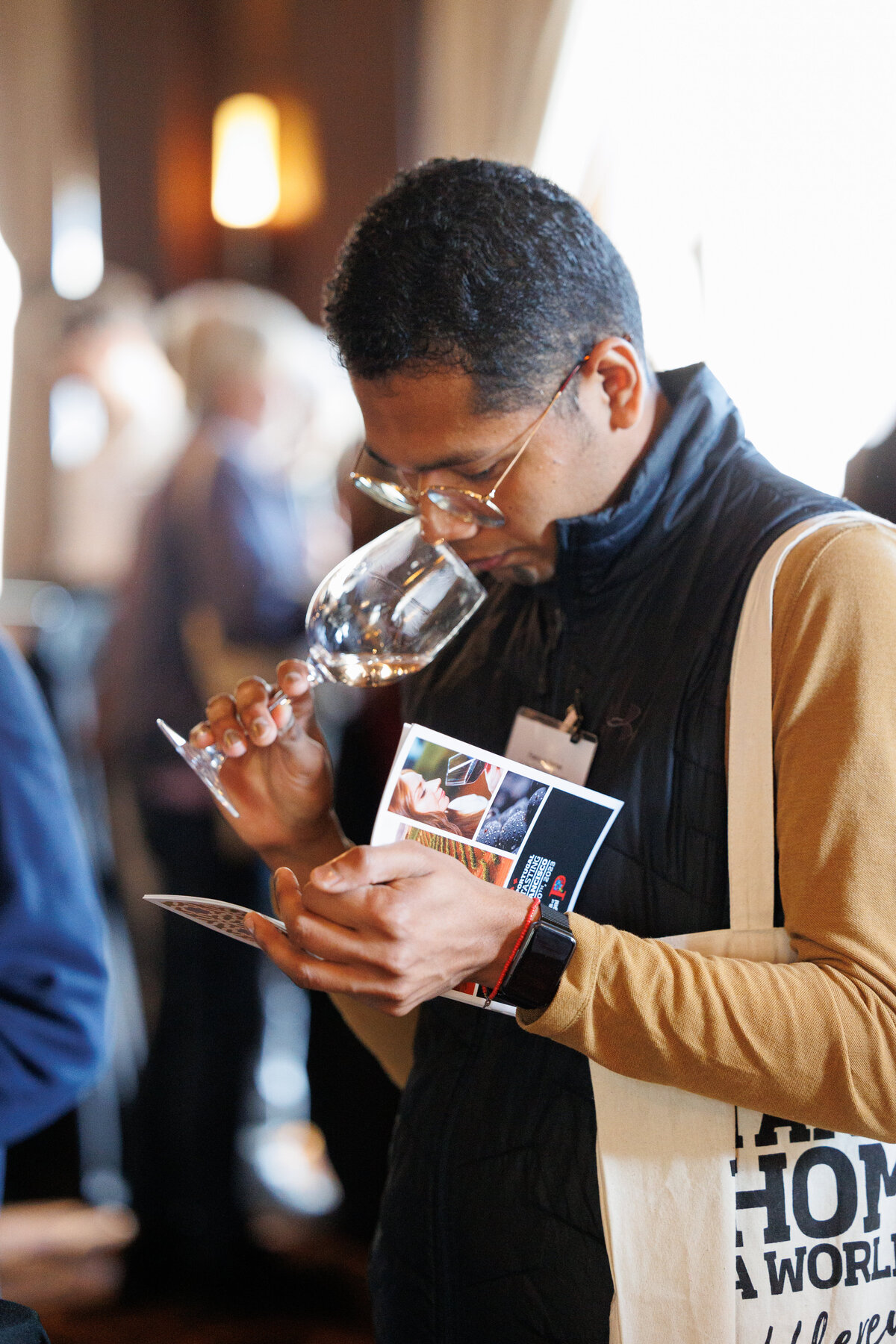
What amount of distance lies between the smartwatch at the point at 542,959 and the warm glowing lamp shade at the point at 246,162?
10.9ft

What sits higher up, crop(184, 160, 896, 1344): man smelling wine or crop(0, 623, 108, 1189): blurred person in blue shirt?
crop(184, 160, 896, 1344): man smelling wine

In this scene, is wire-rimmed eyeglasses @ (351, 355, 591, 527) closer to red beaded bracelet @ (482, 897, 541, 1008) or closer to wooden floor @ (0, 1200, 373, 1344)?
red beaded bracelet @ (482, 897, 541, 1008)

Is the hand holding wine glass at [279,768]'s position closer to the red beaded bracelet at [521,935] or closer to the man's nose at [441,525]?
the man's nose at [441,525]

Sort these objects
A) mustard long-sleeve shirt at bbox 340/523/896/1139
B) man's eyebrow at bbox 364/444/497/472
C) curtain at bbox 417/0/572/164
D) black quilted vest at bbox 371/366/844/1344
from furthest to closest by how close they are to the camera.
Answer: curtain at bbox 417/0/572/164
man's eyebrow at bbox 364/444/497/472
black quilted vest at bbox 371/366/844/1344
mustard long-sleeve shirt at bbox 340/523/896/1139

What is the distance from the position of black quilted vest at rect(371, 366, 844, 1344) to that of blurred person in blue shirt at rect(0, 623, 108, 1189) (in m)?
0.33

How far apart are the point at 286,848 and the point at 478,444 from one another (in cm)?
46

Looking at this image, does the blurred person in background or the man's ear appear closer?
the man's ear

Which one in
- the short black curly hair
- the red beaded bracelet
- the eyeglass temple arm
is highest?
the short black curly hair

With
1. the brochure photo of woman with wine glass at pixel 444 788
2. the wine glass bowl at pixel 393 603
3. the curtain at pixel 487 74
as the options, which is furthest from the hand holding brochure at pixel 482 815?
the curtain at pixel 487 74

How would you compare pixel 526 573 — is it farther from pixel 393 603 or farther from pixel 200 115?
pixel 200 115

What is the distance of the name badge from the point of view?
969 millimetres

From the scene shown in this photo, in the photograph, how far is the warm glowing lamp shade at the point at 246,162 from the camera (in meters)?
3.53

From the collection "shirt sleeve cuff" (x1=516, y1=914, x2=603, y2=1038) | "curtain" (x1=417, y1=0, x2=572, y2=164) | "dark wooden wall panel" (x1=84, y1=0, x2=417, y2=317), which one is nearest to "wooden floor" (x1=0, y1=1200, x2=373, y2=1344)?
"shirt sleeve cuff" (x1=516, y1=914, x2=603, y2=1038)

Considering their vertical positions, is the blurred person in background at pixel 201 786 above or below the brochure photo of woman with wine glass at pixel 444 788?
below
